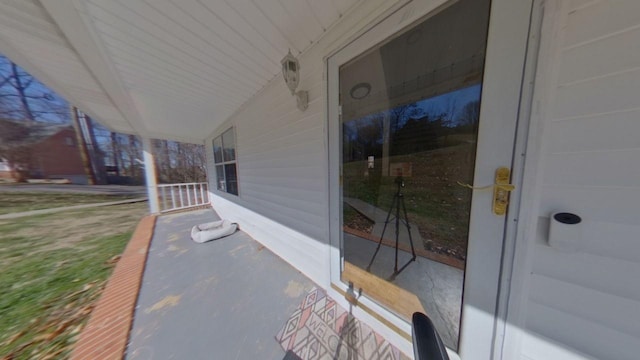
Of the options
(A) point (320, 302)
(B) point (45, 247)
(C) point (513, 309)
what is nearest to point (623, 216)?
(C) point (513, 309)

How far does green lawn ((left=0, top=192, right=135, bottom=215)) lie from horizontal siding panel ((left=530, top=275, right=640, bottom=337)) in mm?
14226

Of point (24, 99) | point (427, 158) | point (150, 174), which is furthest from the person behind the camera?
point (24, 99)

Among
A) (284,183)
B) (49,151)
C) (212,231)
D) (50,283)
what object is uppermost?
(49,151)

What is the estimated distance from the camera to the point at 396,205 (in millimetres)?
1624

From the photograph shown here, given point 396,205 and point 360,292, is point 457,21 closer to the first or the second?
point 396,205

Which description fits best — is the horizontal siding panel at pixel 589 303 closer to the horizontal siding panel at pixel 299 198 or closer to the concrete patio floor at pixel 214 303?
the horizontal siding panel at pixel 299 198

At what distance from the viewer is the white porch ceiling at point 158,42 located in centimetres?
136

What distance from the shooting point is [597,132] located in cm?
71

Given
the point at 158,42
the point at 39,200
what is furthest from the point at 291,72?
the point at 39,200

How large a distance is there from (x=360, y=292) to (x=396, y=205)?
0.87 metres

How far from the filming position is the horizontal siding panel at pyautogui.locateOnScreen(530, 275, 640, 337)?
2.31 ft

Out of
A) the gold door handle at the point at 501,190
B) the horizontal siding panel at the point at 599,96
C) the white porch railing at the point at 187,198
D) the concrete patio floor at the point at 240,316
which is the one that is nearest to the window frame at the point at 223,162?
the white porch railing at the point at 187,198

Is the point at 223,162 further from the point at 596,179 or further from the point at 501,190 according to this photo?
the point at 596,179

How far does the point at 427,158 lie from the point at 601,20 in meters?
0.83
